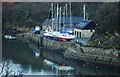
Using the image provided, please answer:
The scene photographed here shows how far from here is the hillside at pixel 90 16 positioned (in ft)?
15.5

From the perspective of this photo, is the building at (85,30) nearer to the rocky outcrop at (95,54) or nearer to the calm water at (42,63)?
the calm water at (42,63)

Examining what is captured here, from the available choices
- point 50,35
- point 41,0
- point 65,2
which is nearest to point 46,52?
point 50,35

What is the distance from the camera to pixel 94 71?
158 inches

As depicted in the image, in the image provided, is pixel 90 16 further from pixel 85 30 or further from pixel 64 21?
pixel 85 30

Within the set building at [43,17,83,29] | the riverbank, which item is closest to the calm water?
the riverbank

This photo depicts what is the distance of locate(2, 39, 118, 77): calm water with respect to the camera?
159 inches

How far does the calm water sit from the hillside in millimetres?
500

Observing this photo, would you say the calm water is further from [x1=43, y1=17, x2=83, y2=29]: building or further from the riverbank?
[x1=43, y1=17, x2=83, y2=29]: building

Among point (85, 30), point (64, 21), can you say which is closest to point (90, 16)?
point (64, 21)

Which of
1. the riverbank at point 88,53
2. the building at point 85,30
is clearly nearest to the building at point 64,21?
the building at point 85,30

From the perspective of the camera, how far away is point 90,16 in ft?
24.7

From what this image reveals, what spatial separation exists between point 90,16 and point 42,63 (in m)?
3.05

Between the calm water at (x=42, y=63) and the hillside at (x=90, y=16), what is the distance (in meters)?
0.50

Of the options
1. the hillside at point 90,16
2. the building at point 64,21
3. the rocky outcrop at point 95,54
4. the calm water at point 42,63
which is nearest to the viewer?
the calm water at point 42,63
